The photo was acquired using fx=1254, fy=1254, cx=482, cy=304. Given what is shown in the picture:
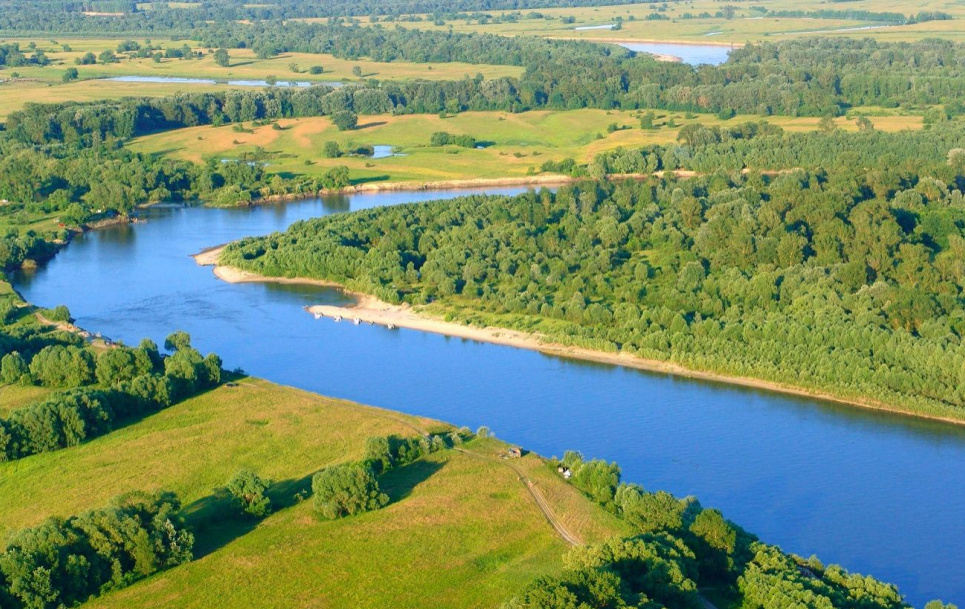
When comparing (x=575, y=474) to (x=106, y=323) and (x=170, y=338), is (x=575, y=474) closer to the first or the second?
(x=170, y=338)

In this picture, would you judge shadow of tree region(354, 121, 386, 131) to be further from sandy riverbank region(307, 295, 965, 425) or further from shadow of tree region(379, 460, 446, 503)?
shadow of tree region(379, 460, 446, 503)

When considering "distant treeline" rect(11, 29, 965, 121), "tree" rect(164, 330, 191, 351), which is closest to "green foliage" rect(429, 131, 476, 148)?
"distant treeline" rect(11, 29, 965, 121)

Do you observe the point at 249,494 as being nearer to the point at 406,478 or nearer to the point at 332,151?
the point at 406,478

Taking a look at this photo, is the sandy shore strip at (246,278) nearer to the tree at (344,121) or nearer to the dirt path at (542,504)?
the dirt path at (542,504)

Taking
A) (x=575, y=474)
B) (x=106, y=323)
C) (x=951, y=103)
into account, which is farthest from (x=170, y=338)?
(x=951, y=103)

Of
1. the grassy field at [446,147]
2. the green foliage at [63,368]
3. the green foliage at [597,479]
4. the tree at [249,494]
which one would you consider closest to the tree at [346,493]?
the tree at [249,494]

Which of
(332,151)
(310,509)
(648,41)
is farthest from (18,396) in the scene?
(648,41)
